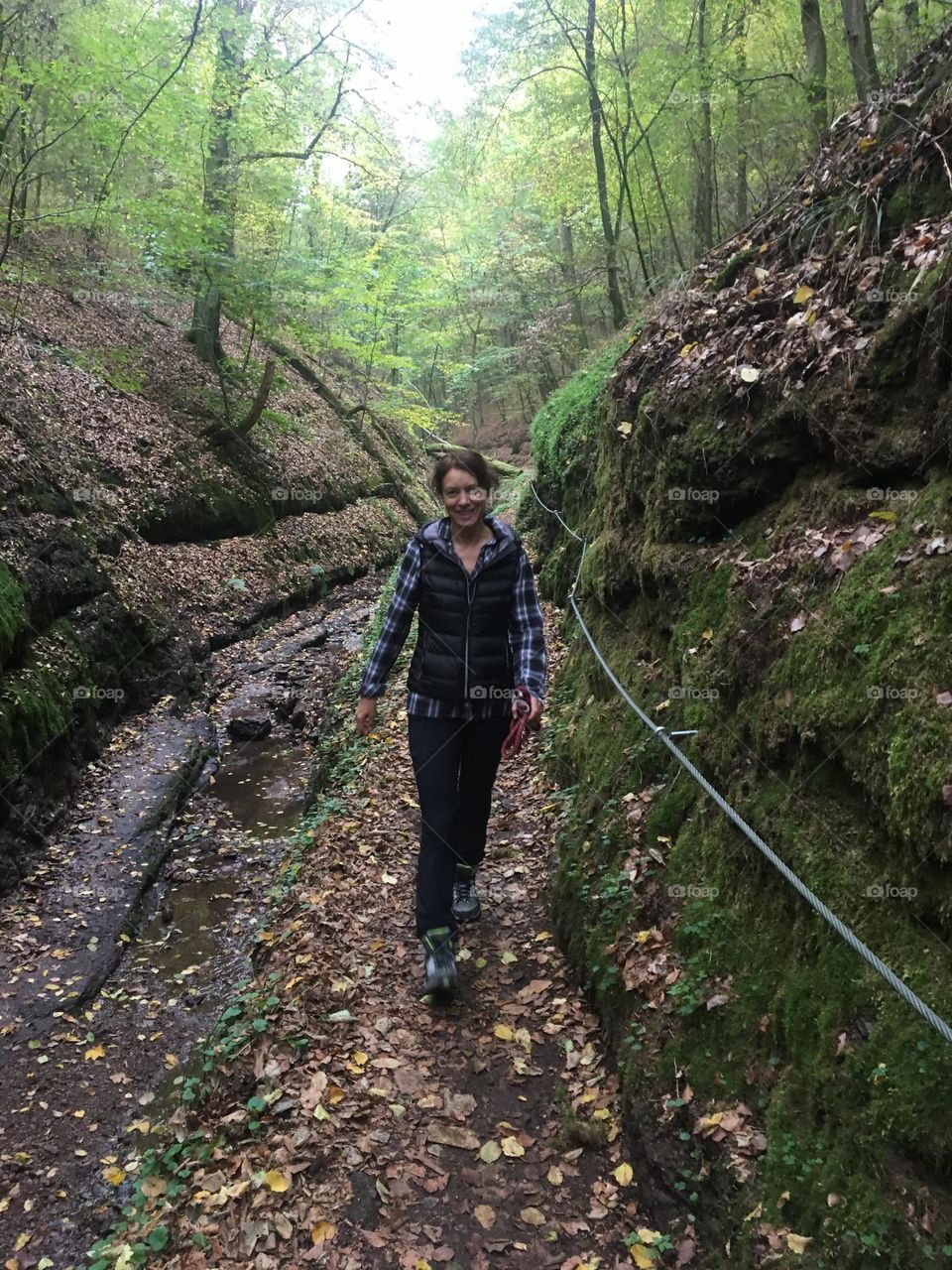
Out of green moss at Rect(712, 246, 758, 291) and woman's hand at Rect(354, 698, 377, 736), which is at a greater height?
green moss at Rect(712, 246, 758, 291)

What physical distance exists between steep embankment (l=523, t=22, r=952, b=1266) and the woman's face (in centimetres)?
145

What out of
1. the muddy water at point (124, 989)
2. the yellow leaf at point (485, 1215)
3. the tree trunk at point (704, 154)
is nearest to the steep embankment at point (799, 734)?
the yellow leaf at point (485, 1215)

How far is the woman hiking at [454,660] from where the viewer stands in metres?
3.74

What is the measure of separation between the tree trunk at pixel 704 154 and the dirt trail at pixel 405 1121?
9.09m

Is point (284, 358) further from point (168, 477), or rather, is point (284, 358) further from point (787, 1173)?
point (787, 1173)

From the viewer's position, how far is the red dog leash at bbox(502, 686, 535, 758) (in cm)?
367

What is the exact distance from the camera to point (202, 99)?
1266 cm

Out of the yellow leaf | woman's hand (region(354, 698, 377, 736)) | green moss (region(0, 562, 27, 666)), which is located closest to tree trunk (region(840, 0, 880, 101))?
woman's hand (region(354, 698, 377, 736))

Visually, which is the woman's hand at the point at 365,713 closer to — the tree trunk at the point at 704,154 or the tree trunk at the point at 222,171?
the tree trunk at the point at 704,154

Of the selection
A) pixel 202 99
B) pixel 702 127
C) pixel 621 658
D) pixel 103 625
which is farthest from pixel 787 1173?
pixel 202 99

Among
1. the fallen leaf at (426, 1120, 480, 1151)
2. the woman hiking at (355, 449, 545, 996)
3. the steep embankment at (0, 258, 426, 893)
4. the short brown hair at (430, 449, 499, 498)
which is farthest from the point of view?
the steep embankment at (0, 258, 426, 893)

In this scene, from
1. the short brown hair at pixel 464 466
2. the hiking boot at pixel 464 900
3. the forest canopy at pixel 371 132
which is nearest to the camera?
the short brown hair at pixel 464 466

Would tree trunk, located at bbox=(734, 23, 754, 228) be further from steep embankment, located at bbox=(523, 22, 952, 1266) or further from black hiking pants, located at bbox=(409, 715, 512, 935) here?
black hiking pants, located at bbox=(409, 715, 512, 935)

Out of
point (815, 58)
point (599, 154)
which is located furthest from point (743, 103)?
point (599, 154)
